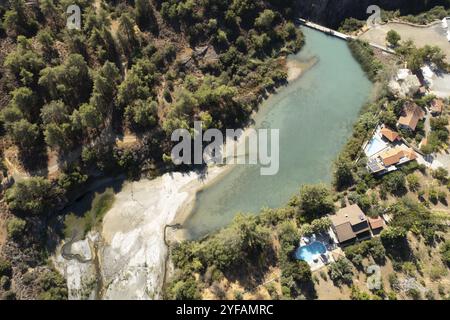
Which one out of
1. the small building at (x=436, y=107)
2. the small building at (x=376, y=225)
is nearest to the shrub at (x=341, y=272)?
the small building at (x=376, y=225)

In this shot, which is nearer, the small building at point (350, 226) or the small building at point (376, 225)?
the small building at point (350, 226)

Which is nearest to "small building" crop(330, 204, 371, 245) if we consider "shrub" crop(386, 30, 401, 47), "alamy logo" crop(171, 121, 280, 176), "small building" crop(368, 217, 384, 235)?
"small building" crop(368, 217, 384, 235)

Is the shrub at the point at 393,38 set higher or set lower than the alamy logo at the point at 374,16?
lower

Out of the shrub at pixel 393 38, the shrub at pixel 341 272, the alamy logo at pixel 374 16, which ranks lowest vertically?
the shrub at pixel 341 272

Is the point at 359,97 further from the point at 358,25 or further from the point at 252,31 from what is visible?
the point at 252,31

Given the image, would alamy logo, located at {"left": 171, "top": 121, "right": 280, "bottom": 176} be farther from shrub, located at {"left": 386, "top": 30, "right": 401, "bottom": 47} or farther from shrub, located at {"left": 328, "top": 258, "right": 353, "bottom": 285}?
shrub, located at {"left": 386, "top": 30, "right": 401, "bottom": 47}

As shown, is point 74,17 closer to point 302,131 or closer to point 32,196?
point 32,196

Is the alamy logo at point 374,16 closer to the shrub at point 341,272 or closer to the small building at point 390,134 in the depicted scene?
the small building at point 390,134
